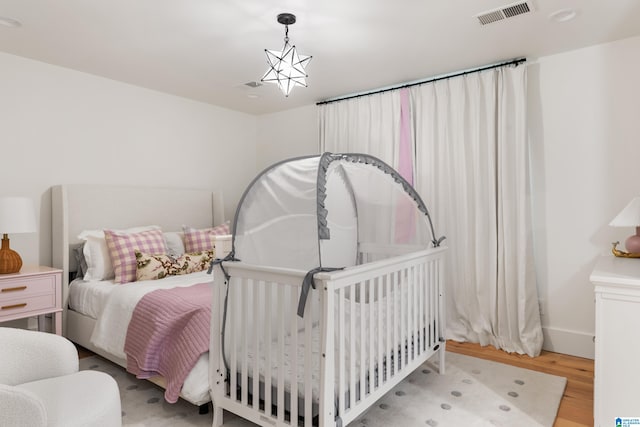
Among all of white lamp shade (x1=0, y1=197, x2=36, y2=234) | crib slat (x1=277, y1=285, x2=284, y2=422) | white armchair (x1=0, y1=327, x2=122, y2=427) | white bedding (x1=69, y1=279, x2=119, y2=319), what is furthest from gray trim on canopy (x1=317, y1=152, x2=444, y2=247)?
white lamp shade (x1=0, y1=197, x2=36, y2=234)

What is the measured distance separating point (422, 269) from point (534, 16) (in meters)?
1.71

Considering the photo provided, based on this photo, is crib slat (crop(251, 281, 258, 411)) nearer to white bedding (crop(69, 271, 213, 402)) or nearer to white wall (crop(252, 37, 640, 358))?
white bedding (crop(69, 271, 213, 402))

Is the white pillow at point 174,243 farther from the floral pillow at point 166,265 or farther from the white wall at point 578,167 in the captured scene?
the white wall at point 578,167

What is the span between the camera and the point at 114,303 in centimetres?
268

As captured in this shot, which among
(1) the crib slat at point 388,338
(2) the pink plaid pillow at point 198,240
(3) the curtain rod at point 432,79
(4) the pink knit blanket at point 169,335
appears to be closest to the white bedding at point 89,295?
(4) the pink knit blanket at point 169,335

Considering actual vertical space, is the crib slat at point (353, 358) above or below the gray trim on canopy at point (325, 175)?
below

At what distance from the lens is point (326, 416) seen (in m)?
1.62

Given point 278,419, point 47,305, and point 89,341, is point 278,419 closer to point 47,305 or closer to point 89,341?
point 89,341

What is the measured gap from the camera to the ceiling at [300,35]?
91.4 inches

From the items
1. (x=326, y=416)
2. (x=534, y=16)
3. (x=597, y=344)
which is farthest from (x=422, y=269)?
(x=534, y=16)

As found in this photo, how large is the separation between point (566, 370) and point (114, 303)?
316 centimetres

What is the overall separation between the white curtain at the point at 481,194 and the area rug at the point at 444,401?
0.51 m

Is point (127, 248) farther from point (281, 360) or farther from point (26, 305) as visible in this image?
point (281, 360)

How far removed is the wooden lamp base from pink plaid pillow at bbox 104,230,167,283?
1.93ft
